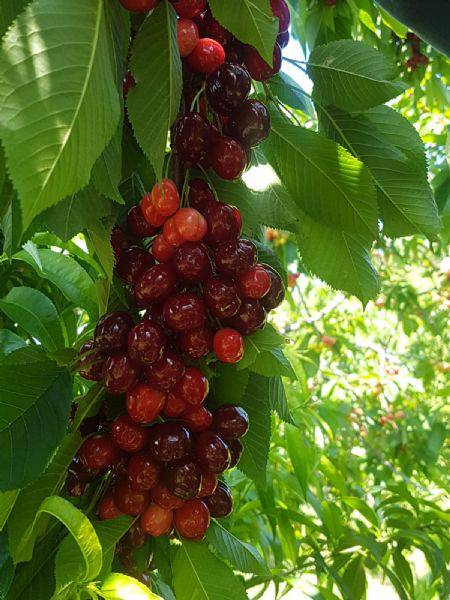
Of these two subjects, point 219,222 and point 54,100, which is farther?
point 219,222

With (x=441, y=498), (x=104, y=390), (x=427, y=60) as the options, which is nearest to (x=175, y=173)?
(x=104, y=390)

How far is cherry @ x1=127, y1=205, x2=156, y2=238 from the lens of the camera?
1.90ft

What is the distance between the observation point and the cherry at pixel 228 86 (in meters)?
0.54

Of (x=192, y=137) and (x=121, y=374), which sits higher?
(x=192, y=137)

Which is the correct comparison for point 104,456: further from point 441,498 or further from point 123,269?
point 441,498

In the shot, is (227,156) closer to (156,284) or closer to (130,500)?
(156,284)

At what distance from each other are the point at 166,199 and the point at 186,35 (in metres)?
0.14

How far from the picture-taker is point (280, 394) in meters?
0.66

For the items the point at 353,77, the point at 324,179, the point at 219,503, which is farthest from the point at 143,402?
the point at 353,77

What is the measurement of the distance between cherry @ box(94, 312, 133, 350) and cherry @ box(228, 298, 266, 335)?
9 cm

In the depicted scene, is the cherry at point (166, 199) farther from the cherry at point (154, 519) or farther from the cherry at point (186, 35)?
the cherry at point (154, 519)

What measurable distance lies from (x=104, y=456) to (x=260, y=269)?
20 cm

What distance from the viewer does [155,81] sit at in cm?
49

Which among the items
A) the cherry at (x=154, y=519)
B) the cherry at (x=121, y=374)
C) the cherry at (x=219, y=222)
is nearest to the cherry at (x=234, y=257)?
the cherry at (x=219, y=222)
